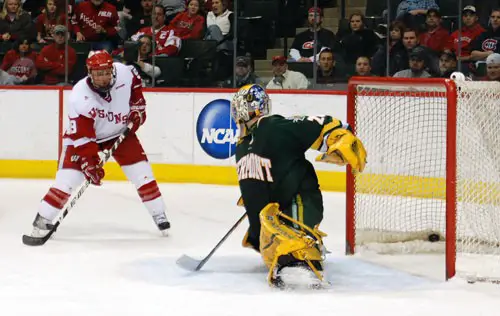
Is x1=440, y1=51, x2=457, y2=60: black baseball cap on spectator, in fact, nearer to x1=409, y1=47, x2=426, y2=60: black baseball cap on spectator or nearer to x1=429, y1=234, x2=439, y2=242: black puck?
x1=409, y1=47, x2=426, y2=60: black baseball cap on spectator

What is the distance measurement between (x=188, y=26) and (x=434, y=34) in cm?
223

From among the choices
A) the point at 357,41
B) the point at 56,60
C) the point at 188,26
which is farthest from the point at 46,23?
the point at 357,41

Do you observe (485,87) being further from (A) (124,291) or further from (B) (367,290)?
(A) (124,291)

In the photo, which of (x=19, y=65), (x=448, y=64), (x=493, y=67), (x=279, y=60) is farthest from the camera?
(x=19, y=65)

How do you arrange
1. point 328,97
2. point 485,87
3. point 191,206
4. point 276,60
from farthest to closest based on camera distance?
point 276,60, point 328,97, point 191,206, point 485,87

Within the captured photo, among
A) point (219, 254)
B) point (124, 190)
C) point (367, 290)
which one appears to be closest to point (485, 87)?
point (367, 290)

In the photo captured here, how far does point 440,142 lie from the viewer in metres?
6.06

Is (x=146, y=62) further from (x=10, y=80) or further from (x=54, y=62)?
(x=10, y=80)

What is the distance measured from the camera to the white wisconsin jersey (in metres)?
5.31

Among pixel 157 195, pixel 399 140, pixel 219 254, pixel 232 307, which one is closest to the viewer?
pixel 232 307

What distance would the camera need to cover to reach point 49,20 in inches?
367

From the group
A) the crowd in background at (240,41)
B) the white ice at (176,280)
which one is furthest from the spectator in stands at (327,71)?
the white ice at (176,280)

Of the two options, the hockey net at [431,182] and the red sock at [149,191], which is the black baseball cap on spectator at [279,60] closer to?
the hockey net at [431,182]

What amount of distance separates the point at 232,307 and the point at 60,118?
4.74 meters
